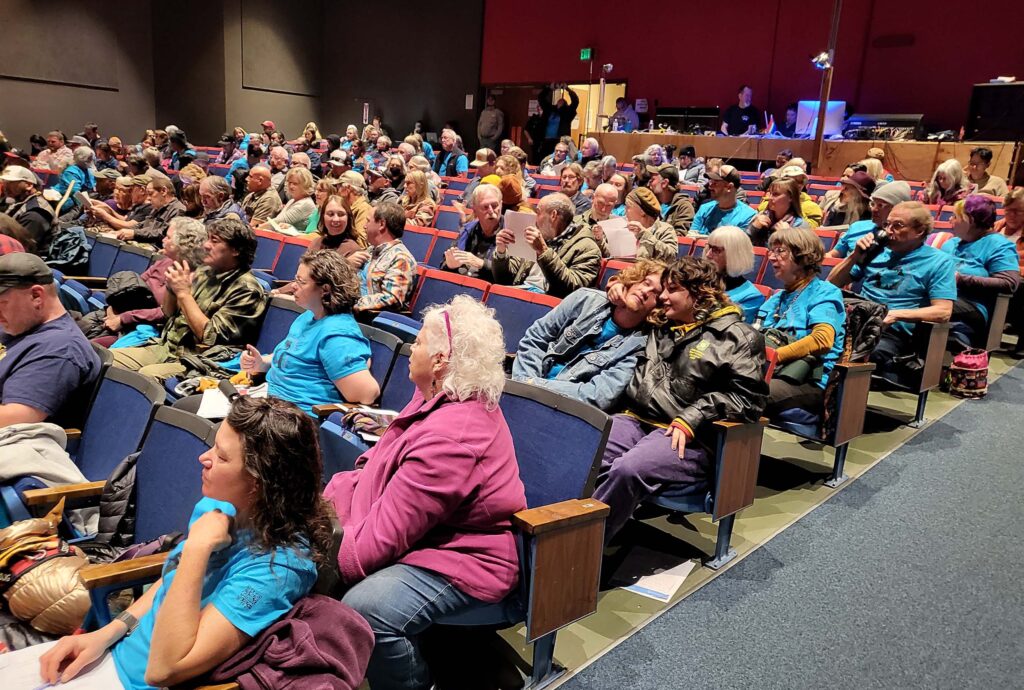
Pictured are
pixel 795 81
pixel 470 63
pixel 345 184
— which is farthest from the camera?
pixel 470 63

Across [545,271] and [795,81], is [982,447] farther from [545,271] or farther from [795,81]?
[795,81]

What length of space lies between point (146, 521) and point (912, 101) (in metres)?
11.7

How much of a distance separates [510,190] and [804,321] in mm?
1986

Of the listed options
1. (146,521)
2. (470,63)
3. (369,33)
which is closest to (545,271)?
(146,521)

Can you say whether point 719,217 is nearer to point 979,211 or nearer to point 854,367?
point 979,211

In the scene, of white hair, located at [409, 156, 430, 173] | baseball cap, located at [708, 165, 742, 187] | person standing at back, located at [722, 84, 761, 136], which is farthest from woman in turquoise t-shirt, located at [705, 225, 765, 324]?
person standing at back, located at [722, 84, 761, 136]

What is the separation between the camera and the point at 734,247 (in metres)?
3.30

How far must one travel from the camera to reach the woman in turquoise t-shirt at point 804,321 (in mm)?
3150

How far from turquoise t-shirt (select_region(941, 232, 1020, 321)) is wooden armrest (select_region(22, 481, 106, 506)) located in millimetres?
4681

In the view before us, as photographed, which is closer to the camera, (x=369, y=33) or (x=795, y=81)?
(x=795, y=81)

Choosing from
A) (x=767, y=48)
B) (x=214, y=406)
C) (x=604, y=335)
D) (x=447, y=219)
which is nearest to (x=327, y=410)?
(x=214, y=406)

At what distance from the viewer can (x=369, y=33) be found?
1712 centimetres

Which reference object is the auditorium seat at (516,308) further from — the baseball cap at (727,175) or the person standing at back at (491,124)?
the person standing at back at (491,124)

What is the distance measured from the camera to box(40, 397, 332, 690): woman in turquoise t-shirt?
1.23 metres
